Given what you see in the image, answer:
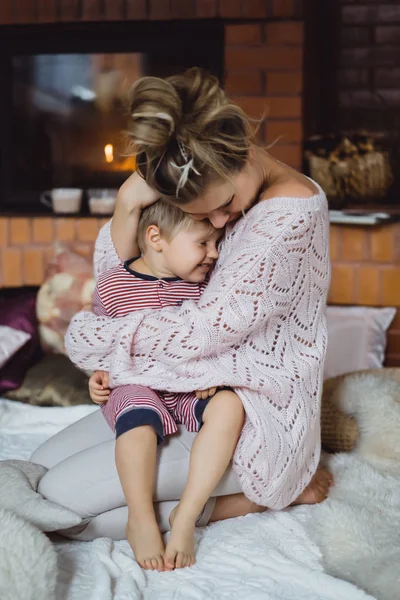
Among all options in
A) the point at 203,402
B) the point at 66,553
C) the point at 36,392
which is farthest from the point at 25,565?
the point at 36,392

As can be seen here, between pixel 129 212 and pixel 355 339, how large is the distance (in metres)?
1.15

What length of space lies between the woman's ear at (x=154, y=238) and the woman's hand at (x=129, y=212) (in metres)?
0.07

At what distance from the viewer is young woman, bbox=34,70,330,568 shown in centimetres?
136

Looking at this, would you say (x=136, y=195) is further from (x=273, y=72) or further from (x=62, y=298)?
(x=273, y=72)

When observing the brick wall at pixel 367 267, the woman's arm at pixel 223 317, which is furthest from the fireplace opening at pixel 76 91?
the woman's arm at pixel 223 317

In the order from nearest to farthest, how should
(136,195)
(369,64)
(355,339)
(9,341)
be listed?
1. (136,195)
2. (9,341)
3. (355,339)
4. (369,64)

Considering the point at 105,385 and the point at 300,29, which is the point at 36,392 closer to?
the point at 105,385

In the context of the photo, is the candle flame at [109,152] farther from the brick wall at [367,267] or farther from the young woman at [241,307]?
the young woman at [241,307]

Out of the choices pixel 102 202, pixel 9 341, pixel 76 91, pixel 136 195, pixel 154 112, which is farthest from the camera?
pixel 76 91

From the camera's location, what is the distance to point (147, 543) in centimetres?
138

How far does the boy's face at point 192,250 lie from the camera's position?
155 centimetres

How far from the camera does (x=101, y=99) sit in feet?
9.53

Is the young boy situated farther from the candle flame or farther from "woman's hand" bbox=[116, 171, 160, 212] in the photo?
the candle flame

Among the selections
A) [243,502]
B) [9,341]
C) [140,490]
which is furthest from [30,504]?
[9,341]
